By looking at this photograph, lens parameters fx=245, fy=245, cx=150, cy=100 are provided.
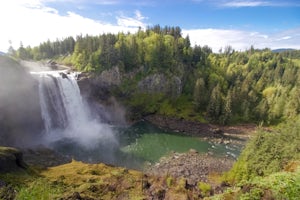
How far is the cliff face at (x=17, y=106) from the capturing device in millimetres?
56906

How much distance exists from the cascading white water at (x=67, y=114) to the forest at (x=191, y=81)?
52.4ft

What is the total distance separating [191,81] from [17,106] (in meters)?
68.4

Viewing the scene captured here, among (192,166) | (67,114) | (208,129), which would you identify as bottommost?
(208,129)

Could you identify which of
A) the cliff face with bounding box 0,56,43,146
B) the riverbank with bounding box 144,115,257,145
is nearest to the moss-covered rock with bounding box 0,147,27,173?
the cliff face with bounding box 0,56,43,146

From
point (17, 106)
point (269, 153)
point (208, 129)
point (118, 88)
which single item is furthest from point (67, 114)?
point (269, 153)

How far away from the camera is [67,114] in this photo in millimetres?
76125

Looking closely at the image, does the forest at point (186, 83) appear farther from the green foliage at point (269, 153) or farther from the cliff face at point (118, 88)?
the green foliage at point (269, 153)

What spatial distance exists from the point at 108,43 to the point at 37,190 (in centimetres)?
9502

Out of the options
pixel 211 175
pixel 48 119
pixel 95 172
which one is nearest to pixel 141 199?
pixel 95 172

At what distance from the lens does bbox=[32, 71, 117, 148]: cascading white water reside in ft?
224

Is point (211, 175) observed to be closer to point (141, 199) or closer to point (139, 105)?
point (141, 199)

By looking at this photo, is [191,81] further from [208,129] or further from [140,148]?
[140,148]

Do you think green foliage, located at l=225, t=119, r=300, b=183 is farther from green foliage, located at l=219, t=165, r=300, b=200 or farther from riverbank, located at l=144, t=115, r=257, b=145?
riverbank, located at l=144, t=115, r=257, b=145

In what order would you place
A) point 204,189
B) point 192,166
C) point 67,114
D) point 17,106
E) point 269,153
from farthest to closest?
1. point 67,114
2. point 17,106
3. point 192,166
4. point 204,189
5. point 269,153
